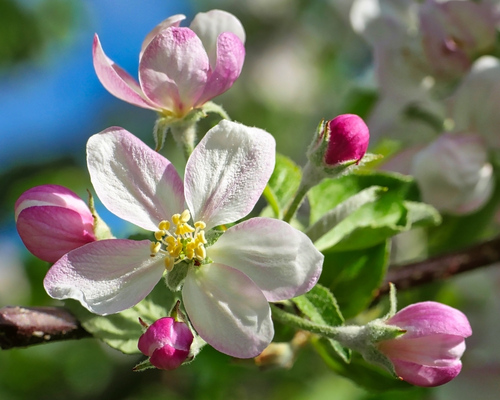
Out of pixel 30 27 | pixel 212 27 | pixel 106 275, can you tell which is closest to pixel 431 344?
pixel 106 275

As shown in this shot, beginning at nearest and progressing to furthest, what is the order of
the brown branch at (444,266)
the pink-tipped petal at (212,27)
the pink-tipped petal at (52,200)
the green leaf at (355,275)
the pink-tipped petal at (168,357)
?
the pink-tipped petal at (168,357)
the pink-tipped petal at (52,200)
the pink-tipped petal at (212,27)
the green leaf at (355,275)
the brown branch at (444,266)

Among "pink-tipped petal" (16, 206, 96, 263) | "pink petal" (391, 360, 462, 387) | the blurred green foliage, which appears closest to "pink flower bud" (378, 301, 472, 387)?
"pink petal" (391, 360, 462, 387)

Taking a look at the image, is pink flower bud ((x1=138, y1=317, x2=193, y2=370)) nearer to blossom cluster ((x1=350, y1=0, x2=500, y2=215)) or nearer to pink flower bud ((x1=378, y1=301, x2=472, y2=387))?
pink flower bud ((x1=378, y1=301, x2=472, y2=387))

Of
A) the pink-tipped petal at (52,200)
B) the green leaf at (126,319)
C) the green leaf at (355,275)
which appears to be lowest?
the green leaf at (355,275)

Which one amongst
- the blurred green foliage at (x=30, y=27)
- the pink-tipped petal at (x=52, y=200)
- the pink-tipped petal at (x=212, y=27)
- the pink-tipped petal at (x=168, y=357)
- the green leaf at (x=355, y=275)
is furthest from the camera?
the blurred green foliage at (x=30, y=27)

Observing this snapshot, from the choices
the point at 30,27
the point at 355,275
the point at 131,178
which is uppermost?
the point at 131,178

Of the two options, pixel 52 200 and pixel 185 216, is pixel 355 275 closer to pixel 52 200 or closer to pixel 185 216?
pixel 185 216

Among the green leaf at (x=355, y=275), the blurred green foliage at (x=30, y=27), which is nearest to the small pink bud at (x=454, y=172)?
the green leaf at (x=355, y=275)

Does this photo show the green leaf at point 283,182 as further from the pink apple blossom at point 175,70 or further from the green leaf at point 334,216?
the pink apple blossom at point 175,70
